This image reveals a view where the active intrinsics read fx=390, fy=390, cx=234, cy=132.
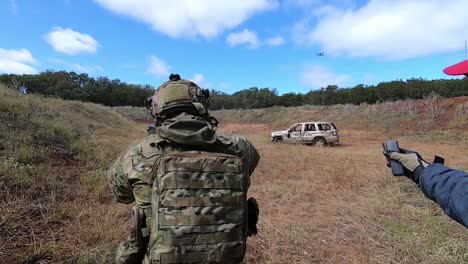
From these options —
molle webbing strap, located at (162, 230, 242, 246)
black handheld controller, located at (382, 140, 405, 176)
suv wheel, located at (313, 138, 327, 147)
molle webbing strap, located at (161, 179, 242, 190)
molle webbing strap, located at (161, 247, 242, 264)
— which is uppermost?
black handheld controller, located at (382, 140, 405, 176)

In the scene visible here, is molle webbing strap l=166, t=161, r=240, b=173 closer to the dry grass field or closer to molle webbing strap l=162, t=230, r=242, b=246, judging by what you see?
molle webbing strap l=162, t=230, r=242, b=246

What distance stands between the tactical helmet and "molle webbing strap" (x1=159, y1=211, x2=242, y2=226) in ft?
2.14

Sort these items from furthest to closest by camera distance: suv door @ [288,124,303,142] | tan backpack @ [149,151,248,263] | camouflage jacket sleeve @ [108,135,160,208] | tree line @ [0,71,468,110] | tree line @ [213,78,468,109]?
tree line @ [0,71,468,110], tree line @ [213,78,468,109], suv door @ [288,124,303,142], camouflage jacket sleeve @ [108,135,160,208], tan backpack @ [149,151,248,263]

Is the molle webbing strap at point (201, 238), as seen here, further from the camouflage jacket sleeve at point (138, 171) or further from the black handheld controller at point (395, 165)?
the black handheld controller at point (395, 165)

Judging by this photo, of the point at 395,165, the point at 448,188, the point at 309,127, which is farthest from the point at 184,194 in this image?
the point at 309,127

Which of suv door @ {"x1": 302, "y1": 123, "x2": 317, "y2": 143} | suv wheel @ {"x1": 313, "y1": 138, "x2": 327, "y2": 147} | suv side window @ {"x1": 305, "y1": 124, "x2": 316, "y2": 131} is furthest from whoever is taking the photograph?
suv side window @ {"x1": 305, "y1": 124, "x2": 316, "y2": 131}

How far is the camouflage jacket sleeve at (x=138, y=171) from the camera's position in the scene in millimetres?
2069

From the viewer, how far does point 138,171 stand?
208 centimetres

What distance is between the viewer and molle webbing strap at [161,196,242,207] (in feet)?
6.47

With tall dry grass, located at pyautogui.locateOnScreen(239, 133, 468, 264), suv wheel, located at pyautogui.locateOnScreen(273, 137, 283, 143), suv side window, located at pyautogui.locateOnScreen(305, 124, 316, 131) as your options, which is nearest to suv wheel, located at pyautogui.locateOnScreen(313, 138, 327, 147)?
suv side window, located at pyautogui.locateOnScreen(305, 124, 316, 131)

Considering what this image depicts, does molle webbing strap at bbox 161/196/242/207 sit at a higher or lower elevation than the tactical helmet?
lower

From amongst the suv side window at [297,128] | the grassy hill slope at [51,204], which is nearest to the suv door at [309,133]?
the suv side window at [297,128]

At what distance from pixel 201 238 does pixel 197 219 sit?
10 centimetres

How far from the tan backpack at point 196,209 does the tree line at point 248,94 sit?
52.0 metres
